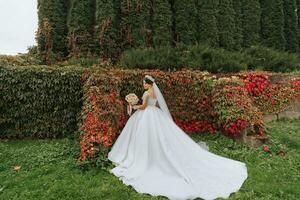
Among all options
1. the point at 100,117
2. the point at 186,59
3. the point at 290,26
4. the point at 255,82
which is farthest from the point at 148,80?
the point at 290,26

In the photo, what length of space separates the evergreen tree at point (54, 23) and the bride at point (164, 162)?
9.15 meters

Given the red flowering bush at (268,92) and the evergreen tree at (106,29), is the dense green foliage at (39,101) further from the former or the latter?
the evergreen tree at (106,29)

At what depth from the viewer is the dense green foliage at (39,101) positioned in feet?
35.2

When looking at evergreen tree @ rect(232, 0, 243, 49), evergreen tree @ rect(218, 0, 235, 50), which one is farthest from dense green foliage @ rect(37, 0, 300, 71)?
evergreen tree @ rect(232, 0, 243, 49)

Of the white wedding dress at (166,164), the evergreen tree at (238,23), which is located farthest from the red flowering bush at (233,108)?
the evergreen tree at (238,23)

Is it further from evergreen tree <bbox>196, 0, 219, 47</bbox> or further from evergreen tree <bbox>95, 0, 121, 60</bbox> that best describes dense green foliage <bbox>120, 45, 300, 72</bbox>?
evergreen tree <bbox>196, 0, 219, 47</bbox>

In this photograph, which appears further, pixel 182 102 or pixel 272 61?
pixel 272 61

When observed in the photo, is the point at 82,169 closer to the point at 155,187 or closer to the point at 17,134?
the point at 155,187

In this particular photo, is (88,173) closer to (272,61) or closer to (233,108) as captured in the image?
(233,108)

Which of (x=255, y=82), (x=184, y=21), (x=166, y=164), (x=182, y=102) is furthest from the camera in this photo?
(x=184, y=21)

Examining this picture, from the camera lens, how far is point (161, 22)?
58.0 feet

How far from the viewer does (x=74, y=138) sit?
10703mm

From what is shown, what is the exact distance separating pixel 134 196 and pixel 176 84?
16.2 feet

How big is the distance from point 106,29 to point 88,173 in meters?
10.0
